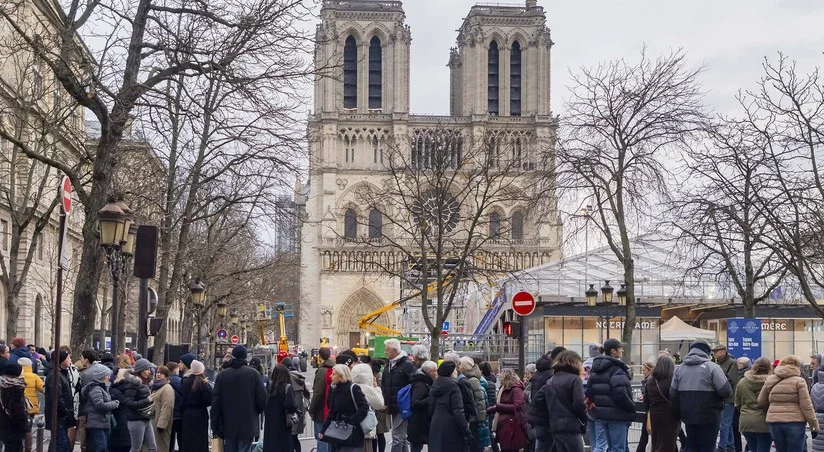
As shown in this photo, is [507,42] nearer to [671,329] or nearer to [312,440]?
[671,329]

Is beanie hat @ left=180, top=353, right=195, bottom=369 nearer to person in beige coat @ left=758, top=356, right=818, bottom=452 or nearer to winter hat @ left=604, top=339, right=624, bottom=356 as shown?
winter hat @ left=604, top=339, right=624, bottom=356

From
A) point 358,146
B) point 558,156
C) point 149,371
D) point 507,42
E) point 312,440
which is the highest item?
point 507,42

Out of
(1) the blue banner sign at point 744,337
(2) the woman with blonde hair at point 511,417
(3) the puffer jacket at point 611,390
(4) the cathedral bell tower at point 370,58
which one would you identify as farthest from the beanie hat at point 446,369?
(4) the cathedral bell tower at point 370,58

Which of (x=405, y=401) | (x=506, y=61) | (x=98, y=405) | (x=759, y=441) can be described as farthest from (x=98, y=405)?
(x=506, y=61)

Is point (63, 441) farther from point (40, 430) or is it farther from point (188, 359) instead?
point (188, 359)

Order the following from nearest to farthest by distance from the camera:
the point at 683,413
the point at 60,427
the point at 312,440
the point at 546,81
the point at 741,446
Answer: the point at 683,413
the point at 60,427
the point at 741,446
the point at 312,440
the point at 546,81

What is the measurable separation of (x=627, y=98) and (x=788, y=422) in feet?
51.8

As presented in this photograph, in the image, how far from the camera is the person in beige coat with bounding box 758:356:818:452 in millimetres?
13383

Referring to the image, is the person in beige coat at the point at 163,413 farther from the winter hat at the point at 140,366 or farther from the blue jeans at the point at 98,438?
the blue jeans at the point at 98,438

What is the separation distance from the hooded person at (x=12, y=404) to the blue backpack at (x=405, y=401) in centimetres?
416

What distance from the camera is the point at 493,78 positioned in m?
92.3

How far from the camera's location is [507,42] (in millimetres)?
91438

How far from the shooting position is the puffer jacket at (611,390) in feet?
43.3

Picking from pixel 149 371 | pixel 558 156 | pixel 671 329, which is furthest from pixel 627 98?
pixel 149 371
